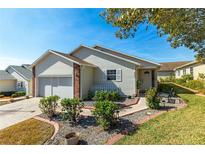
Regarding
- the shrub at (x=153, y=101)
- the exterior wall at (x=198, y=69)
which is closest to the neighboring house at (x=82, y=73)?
the shrub at (x=153, y=101)

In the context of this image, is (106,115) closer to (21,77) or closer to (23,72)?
(21,77)

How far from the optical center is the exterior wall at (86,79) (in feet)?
37.7

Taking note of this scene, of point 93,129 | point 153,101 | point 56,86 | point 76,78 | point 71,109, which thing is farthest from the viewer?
point 56,86

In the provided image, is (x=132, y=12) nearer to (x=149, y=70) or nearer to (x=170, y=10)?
(x=170, y=10)

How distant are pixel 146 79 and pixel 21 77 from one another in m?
15.3

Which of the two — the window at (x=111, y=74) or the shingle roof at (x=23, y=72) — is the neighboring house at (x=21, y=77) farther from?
the window at (x=111, y=74)

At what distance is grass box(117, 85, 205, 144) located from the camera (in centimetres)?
453

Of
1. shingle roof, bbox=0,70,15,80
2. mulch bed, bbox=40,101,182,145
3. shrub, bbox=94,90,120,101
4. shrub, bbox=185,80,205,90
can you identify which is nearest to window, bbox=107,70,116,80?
shrub, bbox=94,90,120,101

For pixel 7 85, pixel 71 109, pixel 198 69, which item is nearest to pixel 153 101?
pixel 71 109

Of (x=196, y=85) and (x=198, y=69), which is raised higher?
(x=198, y=69)

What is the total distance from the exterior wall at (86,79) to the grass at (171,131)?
6443 mm

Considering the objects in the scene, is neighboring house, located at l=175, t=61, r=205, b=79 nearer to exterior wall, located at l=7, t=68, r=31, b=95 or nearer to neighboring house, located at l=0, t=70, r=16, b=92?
exterior wall, located at l=7, t=68, r=31, b=95

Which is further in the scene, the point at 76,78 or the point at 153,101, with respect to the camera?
the point at 76,78

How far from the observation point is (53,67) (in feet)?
40.7
